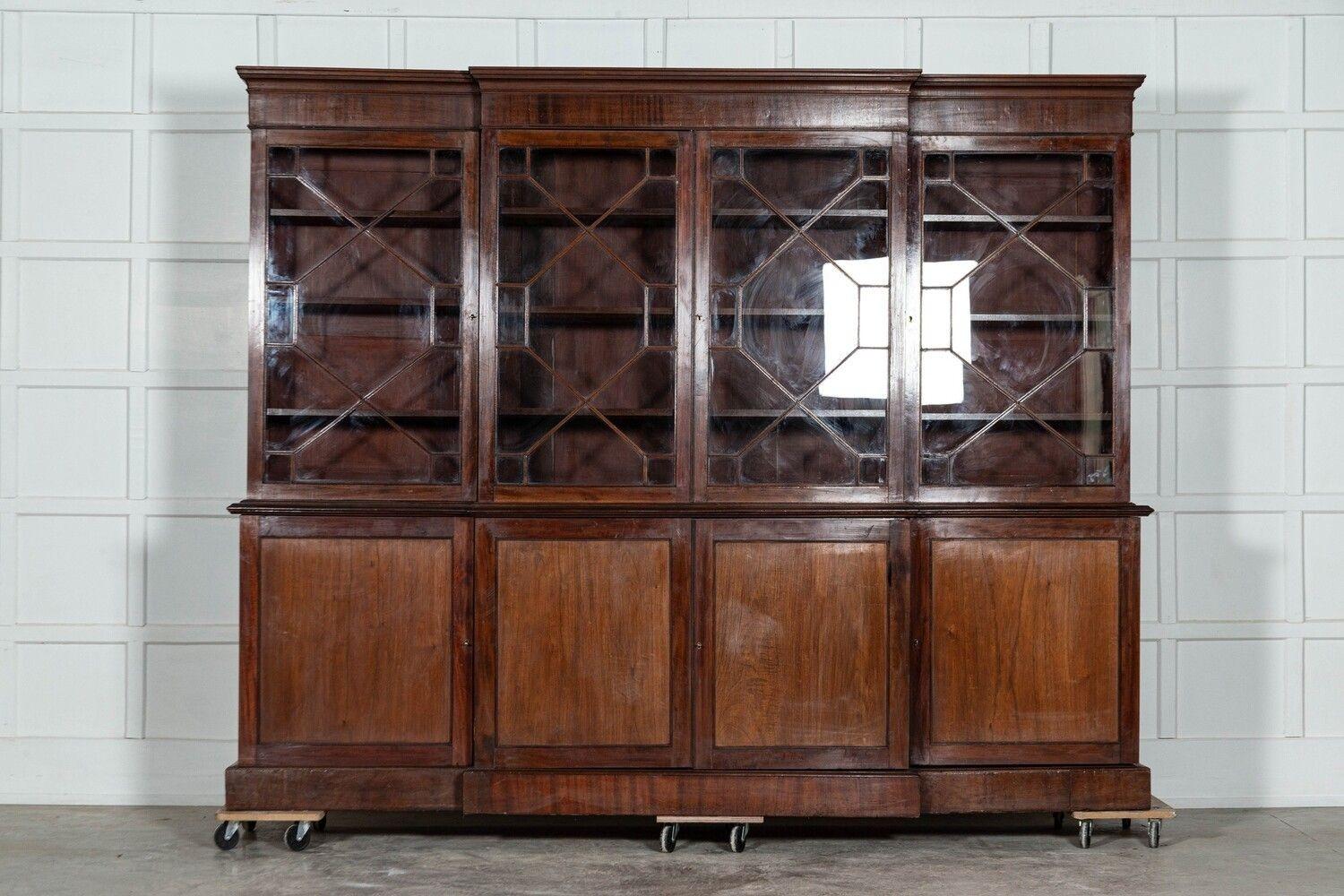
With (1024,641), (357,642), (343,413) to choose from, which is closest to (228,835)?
(357,642)

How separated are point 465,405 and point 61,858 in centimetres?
187

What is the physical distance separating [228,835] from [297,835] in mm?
228

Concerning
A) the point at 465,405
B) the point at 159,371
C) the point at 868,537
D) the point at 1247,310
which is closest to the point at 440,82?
the point at 465,405

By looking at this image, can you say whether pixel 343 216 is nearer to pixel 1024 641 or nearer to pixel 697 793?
pixel 697 793

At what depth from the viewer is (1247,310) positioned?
4023 mm

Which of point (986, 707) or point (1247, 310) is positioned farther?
point (1247, 310)

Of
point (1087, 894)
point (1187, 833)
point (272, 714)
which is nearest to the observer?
point (1087, 894)

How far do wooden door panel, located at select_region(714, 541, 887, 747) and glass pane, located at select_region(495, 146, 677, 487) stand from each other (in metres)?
0.43

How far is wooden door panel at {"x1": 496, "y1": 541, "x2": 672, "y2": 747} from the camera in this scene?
340cm

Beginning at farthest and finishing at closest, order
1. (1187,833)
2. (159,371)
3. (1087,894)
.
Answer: (159,371) → (1187,833) → (1087,894)

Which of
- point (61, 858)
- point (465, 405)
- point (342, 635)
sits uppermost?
point (465, 405)

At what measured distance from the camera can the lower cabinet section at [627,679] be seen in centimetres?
340

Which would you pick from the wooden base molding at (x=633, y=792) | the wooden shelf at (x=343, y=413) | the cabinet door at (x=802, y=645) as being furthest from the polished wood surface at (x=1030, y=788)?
the wooden shelf at (x=343, y=413)

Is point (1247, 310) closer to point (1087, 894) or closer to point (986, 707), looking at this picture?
point (986, 707)
